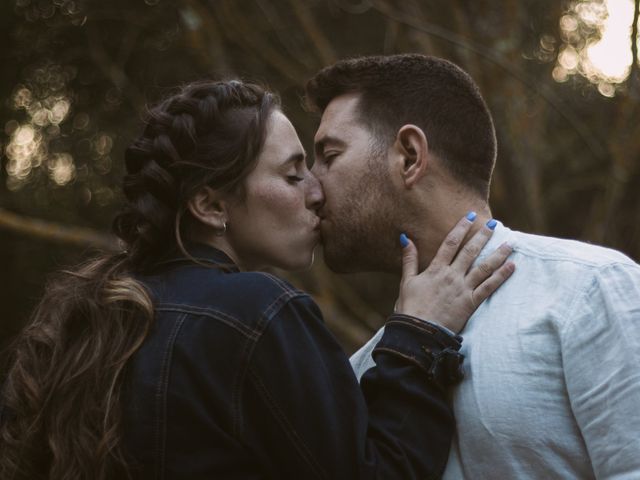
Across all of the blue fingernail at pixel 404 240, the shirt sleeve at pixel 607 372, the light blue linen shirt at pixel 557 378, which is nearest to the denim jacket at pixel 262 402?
the light blue linen shirt at pixel 557 378

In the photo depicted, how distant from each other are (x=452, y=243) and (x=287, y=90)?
529 centimetres

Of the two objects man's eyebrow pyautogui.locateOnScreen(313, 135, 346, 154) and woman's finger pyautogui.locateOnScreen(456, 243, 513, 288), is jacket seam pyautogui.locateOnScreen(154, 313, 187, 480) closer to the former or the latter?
woman's finger pyautogui.locateOnScreen(456, 243, 513, 288)

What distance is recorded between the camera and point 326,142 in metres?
3.04

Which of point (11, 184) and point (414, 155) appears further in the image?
point (11, 184)

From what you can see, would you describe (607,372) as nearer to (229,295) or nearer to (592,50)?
(229,295)

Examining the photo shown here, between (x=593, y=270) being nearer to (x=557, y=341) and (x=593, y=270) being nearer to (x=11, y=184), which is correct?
(x=557, y=341)

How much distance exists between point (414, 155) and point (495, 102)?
4.58 metres

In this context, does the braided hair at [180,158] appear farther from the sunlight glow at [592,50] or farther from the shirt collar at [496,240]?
the sunlight glow at [592,50]

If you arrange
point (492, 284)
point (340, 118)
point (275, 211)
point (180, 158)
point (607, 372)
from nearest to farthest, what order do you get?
point (607, 372) < point (492, 284) < point (180, 158) < point (275, 211) < point (340, 118)

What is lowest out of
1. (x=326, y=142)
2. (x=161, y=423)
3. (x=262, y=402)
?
(x=161, y=423)

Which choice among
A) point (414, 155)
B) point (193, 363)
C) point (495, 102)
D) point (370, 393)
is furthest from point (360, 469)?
point (495, 102)

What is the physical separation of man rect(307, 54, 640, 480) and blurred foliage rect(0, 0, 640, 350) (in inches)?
104

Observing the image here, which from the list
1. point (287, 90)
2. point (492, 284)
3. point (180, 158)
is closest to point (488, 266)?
point (492, 284)

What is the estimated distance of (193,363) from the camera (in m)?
2.18
